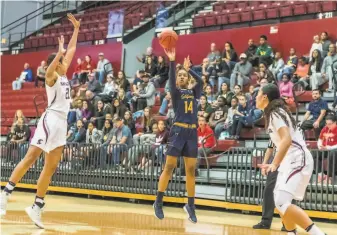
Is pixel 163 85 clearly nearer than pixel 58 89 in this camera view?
No

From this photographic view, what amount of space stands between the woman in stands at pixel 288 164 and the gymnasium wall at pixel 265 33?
10794mm

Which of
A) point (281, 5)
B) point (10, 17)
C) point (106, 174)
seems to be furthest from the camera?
point (10, 17)

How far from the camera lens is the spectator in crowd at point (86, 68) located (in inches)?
817

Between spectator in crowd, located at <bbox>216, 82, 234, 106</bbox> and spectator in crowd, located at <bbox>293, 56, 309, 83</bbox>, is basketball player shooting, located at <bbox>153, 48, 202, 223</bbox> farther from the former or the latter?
spectator in crowd, located at <bbox>293, 56, 309, 83</bbox>

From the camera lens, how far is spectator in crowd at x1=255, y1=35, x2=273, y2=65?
16152mm

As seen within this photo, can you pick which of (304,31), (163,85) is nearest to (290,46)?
(304,31)

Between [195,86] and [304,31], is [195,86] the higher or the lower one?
the lower one

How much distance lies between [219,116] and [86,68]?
8.37 m

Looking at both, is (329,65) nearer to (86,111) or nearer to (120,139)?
(120,139)

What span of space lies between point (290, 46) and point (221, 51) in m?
2.17

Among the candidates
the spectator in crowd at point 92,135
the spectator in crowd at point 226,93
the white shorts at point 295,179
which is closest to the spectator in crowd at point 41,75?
the spectator in crowd at point 92,135

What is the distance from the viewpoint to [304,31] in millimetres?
17078

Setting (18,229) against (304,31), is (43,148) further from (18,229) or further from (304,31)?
(304,31)

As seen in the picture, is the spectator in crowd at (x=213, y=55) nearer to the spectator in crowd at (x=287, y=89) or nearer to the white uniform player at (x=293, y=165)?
the spectator in crowd at (x=287, y=89)
